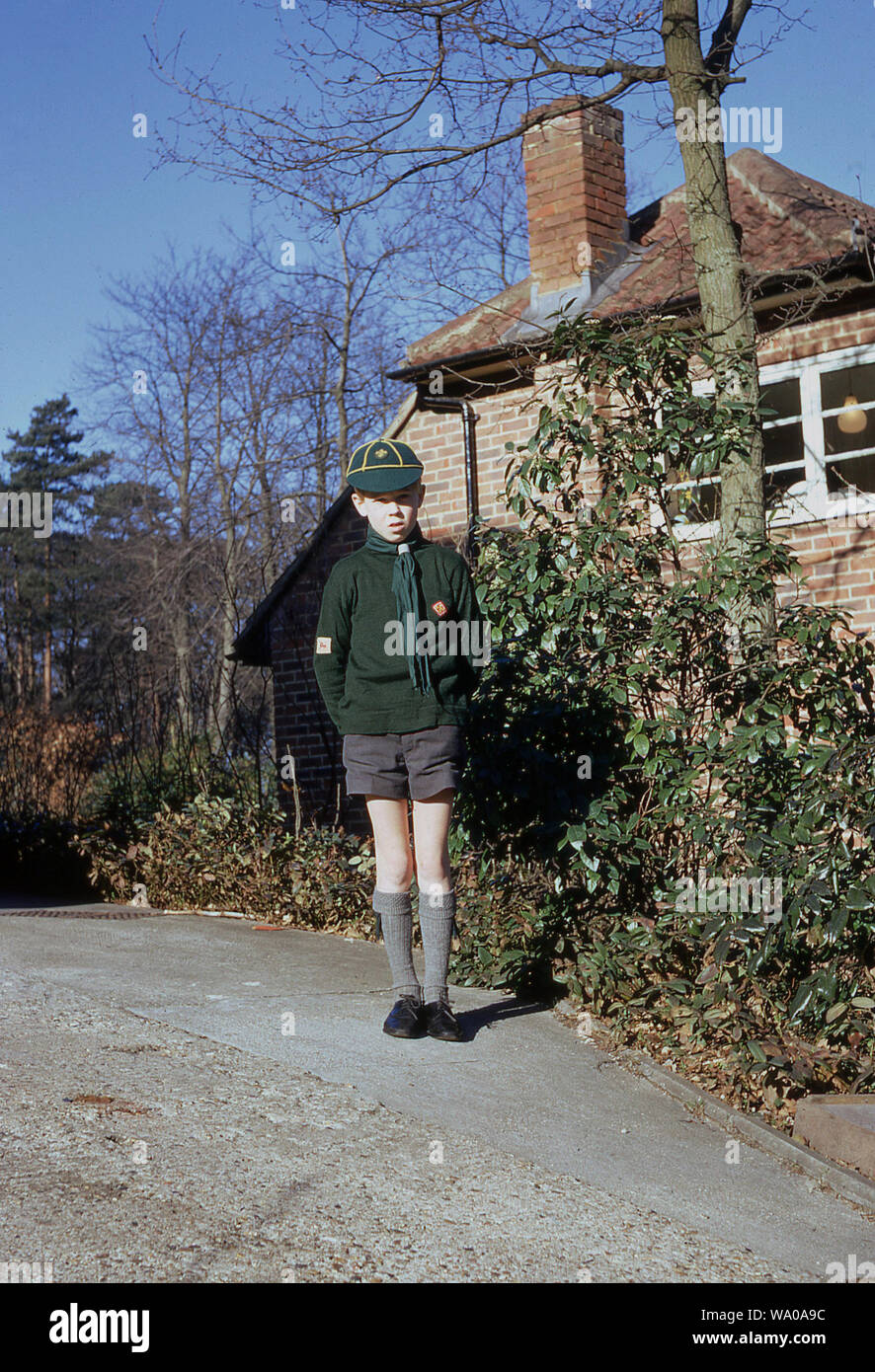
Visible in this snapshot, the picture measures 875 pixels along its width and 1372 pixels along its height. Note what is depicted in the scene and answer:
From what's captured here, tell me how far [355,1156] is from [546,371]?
726cm

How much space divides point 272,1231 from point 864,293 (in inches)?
300

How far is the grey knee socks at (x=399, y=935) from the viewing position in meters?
4.42

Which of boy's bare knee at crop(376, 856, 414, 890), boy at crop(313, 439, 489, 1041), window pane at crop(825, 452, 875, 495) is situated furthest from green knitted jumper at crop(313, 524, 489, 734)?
window pane at crop(825, 452, 875, 495)

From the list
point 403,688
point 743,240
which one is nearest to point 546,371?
point 743,240

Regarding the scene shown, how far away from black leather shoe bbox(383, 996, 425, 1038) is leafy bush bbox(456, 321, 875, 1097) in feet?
2.42

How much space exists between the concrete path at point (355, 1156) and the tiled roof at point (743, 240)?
17.5 feet

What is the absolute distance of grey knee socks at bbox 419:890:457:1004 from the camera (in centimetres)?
438

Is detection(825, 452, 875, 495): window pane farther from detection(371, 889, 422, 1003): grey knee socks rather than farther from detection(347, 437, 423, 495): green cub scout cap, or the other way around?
detection(371, 889, 422, 1003): grey knee socks

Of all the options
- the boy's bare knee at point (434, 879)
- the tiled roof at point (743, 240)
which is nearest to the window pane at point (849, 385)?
the tiled roof at point (743, 240)

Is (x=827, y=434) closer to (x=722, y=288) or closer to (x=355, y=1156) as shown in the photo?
(x=722, y=288)

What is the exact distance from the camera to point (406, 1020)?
4398mm

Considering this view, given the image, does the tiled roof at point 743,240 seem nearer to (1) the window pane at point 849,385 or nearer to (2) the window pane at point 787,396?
(2) the window pane at point 787,396
